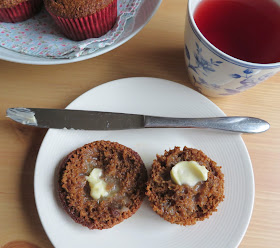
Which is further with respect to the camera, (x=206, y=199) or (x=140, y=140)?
(x=140, y=140)

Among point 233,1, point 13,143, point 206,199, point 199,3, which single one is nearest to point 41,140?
point 13,143

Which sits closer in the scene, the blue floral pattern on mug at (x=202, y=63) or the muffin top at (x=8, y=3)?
the blue floral pattern on mug at (x=202, y=63)

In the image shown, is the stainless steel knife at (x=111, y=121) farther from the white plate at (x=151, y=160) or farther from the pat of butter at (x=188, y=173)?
the pat of butter at (x=188, y=173)

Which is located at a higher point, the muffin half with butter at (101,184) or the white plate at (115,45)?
the white plate at (115,45)

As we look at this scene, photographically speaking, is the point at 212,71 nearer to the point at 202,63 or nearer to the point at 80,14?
the point at 202,63

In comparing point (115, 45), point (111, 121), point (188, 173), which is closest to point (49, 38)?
point (115, 45)

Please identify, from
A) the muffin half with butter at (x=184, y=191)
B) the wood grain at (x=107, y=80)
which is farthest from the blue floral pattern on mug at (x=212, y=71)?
the muffin half with butter at (x=184, y=191)

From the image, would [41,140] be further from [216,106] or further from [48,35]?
[216,106]

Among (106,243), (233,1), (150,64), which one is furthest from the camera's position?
(150,64)
